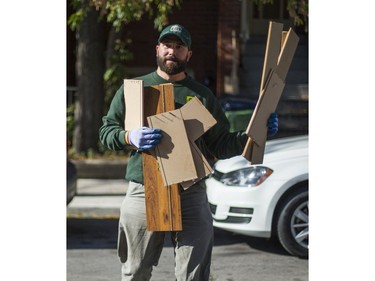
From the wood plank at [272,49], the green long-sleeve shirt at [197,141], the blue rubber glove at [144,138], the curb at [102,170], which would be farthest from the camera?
the curb at [102,170]

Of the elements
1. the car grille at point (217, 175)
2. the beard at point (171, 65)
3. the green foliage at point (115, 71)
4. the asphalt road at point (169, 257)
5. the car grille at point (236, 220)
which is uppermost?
the green foliage at point (115, 71)

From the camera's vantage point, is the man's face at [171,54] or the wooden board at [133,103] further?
the man's face at [171,54]

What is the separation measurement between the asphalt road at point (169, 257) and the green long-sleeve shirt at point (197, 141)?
233cm

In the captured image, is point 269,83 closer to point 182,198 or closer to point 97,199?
point 182,198

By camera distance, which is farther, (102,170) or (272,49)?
(102,170)

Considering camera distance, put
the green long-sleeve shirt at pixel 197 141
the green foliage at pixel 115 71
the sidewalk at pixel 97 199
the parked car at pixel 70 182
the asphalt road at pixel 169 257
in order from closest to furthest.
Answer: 1. the green long-sleeve shirt at pixel 197 141
2. the asphalt road at pixel 169 257
3. the parked car at pixel 70 182
4. the sidewalk at pixel 97 199
5. the green foliage at pixel 115 71

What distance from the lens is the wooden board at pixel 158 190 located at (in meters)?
4.66

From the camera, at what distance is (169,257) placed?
777 cm

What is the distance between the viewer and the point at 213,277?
706 centimetres

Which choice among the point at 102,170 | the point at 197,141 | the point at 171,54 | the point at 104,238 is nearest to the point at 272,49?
the point at 171,54

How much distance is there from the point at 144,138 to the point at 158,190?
1.09 feet

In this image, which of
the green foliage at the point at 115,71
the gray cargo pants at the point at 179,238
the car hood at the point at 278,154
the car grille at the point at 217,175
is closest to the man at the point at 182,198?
the gray cargo pants at the point at 179,238

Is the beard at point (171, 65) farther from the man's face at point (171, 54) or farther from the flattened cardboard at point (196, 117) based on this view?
the flattened cardboard at point (196, 117)
